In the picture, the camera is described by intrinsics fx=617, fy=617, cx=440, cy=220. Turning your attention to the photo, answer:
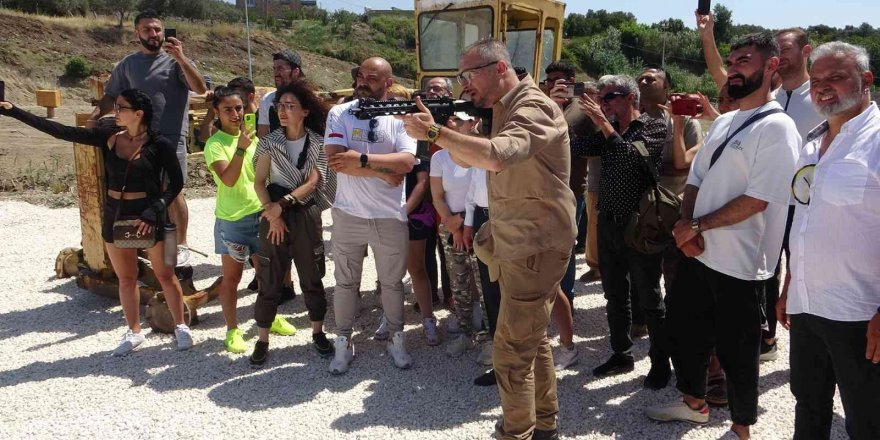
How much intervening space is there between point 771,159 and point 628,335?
164cm

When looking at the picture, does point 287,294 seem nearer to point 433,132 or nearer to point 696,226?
point 433,132

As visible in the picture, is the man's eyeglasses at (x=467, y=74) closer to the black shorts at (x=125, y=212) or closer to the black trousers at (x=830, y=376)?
the black trousers at (x=830, y=376)

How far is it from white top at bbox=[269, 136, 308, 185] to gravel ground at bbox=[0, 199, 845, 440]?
1.28 meters

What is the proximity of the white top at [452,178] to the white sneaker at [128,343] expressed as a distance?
248 cm

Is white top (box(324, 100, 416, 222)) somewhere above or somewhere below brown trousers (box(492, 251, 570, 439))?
above

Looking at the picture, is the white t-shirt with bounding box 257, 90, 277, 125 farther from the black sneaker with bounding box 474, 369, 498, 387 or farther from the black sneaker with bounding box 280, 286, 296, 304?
the black sneaker with bounding box 474, 369, 498, 387

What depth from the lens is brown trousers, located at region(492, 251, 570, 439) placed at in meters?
2.97

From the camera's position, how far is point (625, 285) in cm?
400

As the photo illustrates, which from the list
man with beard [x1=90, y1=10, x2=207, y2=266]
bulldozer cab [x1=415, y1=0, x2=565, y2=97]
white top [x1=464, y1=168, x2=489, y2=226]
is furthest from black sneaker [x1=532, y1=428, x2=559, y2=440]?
bulldozer cab [x1=415, y1=0, x2=565, y2=97]

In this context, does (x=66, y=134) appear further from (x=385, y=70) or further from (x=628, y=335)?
(x=628, y=335)

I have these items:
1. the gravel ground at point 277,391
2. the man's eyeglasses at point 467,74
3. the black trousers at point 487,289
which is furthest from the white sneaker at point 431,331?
the man's eyeglasses at point 467,74

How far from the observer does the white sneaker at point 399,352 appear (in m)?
4.26

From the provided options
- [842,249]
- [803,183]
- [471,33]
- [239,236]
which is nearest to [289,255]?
[239,236]

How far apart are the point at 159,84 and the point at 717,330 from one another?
4696 mm
